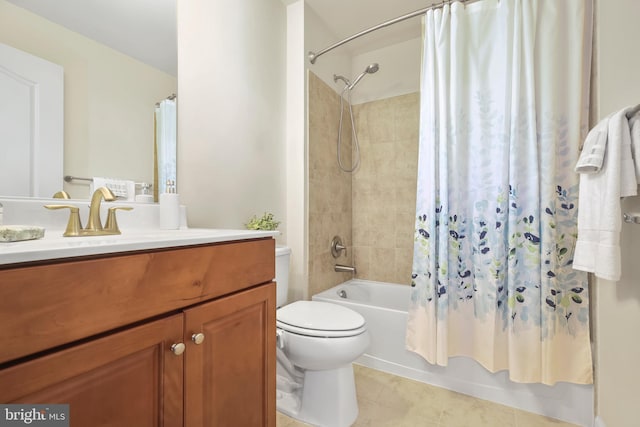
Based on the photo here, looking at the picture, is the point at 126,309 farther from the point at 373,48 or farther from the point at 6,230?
the point at 373,48

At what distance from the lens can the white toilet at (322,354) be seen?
1.20 m

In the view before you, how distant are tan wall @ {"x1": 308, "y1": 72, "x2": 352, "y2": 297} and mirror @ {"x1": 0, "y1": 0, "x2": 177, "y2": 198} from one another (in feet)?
3.22

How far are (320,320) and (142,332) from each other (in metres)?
0.84

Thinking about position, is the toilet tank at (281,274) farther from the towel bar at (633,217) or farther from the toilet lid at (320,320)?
the towel bar at (633,217)

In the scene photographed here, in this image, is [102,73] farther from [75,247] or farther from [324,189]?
[324,189]

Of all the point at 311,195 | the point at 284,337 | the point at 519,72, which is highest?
the point at 519,72

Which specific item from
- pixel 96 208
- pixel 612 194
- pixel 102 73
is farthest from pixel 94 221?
pixel 612 194

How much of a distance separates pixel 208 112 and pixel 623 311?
198 centimetres

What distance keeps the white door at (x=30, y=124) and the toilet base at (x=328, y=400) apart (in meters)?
1.31

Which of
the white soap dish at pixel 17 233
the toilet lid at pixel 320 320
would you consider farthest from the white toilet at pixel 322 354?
the white soap dish at pixel 17 233

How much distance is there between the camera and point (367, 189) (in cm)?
246

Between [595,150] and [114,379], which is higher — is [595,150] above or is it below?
above

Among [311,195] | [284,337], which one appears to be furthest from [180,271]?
[311,195]

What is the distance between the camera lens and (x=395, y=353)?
1706 mm
